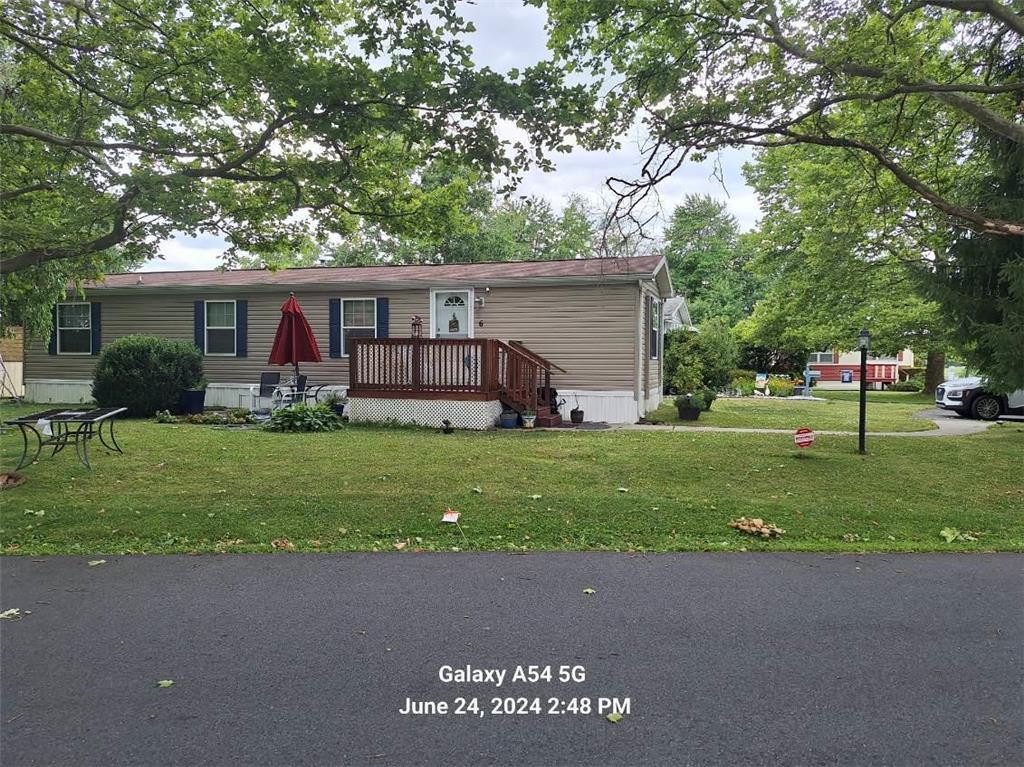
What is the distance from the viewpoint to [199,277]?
15.3 meters

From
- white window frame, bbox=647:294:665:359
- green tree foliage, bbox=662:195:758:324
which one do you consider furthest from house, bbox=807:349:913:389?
white window frame, bbox=647:294:665:359

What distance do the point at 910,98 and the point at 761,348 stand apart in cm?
2125

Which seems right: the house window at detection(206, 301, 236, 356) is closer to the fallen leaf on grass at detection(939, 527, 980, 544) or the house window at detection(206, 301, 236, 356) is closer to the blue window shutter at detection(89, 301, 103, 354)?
the blue window shutter at detection(89, 301, 103, 354)

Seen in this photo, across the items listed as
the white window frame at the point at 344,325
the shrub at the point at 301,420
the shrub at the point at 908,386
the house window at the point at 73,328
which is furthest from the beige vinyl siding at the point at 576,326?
the shrub at the point at 908,386

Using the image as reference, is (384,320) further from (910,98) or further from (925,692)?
(925,692)

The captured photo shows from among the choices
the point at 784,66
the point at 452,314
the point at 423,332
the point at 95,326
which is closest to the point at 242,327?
the point at 95,326

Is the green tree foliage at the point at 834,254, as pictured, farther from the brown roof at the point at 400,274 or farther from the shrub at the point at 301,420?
the shrub at the point at 301,420

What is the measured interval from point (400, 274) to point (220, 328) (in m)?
4.48

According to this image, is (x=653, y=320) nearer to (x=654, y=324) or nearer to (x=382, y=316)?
(x=654, y=324)

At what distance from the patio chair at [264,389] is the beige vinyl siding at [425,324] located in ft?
1.99

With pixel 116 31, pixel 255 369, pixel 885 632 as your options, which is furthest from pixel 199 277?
pixel 885 632

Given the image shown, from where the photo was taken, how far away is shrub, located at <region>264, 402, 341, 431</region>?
10.3 metres

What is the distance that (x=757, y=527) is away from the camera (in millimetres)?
5055

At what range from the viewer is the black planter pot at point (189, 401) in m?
12.5
